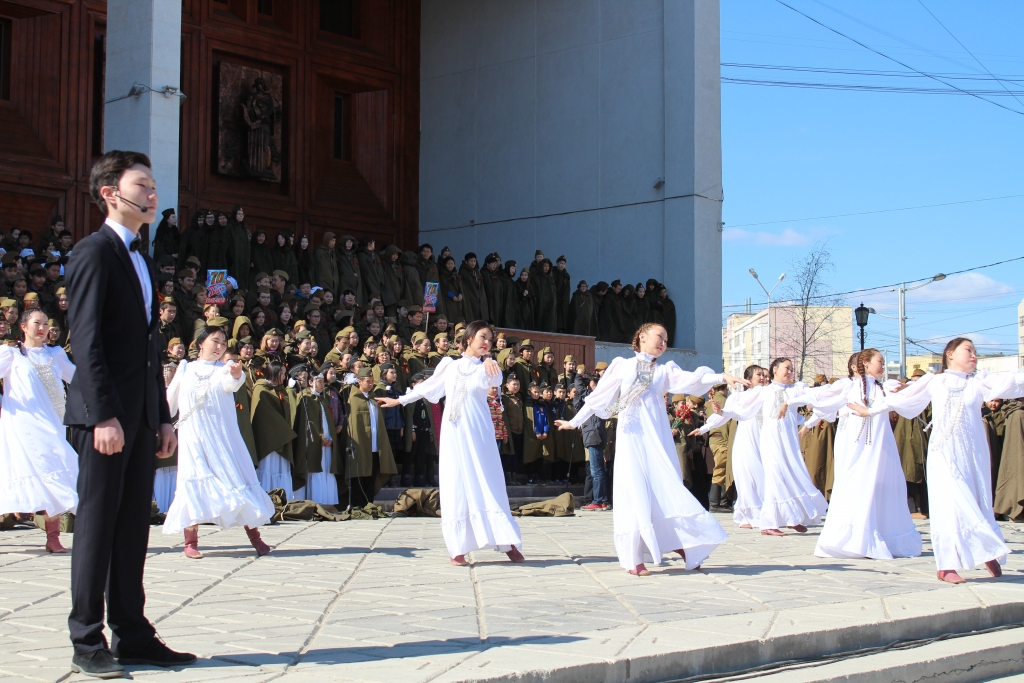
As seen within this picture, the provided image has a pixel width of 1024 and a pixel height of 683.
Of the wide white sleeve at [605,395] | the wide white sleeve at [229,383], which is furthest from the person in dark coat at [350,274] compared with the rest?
the wide white sleeve at [605,395]

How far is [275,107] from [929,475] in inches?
799

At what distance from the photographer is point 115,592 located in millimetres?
4508

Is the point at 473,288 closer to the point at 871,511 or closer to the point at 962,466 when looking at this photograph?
the point at 871,511

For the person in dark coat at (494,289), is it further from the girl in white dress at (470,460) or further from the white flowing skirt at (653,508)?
the white flowing skirt at (653,508)

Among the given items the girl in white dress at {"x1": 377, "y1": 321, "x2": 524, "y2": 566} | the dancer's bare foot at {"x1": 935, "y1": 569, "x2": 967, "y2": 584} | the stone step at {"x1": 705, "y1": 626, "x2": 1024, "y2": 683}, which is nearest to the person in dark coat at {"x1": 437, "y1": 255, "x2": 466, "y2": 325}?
the girl in white dress at {"x1": 377, "y1": 321, "x2": 524, "y2": 566}

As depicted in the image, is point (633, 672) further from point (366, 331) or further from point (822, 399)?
point (366, 331)

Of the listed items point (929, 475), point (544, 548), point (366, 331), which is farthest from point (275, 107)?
point (929, 475)

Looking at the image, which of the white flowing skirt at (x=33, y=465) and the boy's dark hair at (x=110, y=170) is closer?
the boy's dark hair at (x=110, y=170)

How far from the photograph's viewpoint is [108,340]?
14.6ft

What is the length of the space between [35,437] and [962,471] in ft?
24.3

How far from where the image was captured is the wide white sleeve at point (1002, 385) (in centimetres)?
817

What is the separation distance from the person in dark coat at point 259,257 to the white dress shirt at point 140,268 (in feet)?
44.6

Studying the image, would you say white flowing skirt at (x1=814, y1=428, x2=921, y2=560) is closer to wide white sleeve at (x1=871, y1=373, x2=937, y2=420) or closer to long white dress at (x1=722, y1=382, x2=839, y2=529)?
wide white sleeve at (x1=871, y1=373, x2=937, y2=420)

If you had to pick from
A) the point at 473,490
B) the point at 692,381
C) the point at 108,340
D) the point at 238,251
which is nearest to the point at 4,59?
the point at 238,251
